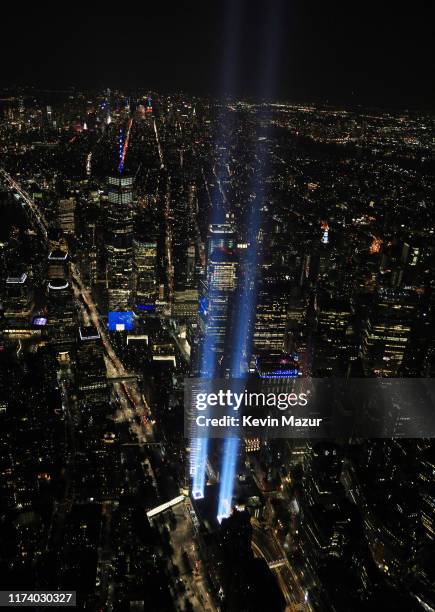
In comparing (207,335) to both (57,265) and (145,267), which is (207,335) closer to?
(145,267)

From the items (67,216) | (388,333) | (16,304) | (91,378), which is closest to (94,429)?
(91,378)

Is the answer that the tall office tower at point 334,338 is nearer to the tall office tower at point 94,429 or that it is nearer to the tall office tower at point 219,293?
the tall office tower at point 219,293

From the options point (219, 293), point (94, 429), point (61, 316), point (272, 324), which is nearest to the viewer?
point (94, 429)

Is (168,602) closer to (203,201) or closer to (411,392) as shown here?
(411,392)

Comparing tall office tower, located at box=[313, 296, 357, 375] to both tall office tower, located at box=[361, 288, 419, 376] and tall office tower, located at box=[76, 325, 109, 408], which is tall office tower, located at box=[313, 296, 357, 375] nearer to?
tall office tower, located at box=[361, 288, 419, 376]

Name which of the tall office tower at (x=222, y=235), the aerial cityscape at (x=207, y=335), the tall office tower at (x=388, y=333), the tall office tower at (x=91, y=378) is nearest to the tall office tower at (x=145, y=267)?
the aerial cityscape at (x=207, y=335)
